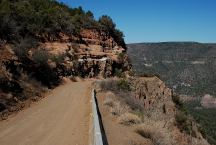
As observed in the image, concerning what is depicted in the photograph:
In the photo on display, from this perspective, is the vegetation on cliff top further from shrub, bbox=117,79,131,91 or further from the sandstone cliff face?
shrub, bbox=117,79,131,91

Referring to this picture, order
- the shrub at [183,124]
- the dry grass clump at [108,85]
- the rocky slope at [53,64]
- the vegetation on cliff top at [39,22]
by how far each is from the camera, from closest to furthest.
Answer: the rocky slope at [53,64]
the dry grass clump at [108,85]
the vegetation on cliff top at [39,22]
the shrub at [183,124]

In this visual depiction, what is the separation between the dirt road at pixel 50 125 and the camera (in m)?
12.4

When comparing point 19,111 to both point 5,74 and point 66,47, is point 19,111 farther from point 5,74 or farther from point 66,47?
point 66,47

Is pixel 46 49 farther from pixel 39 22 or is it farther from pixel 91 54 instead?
pixel 91 54

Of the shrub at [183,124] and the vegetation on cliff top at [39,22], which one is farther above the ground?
the vegetation on cliff top at [39,22]

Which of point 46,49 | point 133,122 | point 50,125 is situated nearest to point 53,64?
point 46,49

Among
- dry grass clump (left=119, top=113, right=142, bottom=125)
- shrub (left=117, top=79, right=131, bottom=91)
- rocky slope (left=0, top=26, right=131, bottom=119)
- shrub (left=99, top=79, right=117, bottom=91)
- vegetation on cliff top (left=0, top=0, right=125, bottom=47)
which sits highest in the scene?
vegetation on cliff top (left=0, top=0, right=125, bottom=47)

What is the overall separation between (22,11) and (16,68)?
18411mm

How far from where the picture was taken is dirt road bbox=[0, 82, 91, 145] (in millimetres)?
12367

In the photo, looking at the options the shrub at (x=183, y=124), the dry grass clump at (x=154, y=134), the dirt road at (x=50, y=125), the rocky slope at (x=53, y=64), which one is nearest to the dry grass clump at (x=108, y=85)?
the rocky slope at (x=53, y=64)

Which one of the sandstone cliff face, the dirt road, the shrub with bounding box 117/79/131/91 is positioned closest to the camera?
the dirt road

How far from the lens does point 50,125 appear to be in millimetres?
14953

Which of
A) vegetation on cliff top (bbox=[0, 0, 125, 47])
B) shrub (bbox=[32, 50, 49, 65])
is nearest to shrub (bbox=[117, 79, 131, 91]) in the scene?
shrub (bbox=[32, 50, 49, 65])

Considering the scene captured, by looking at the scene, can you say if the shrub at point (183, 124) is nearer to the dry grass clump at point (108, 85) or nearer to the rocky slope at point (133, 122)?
the rocky slope at point (133, 122)
